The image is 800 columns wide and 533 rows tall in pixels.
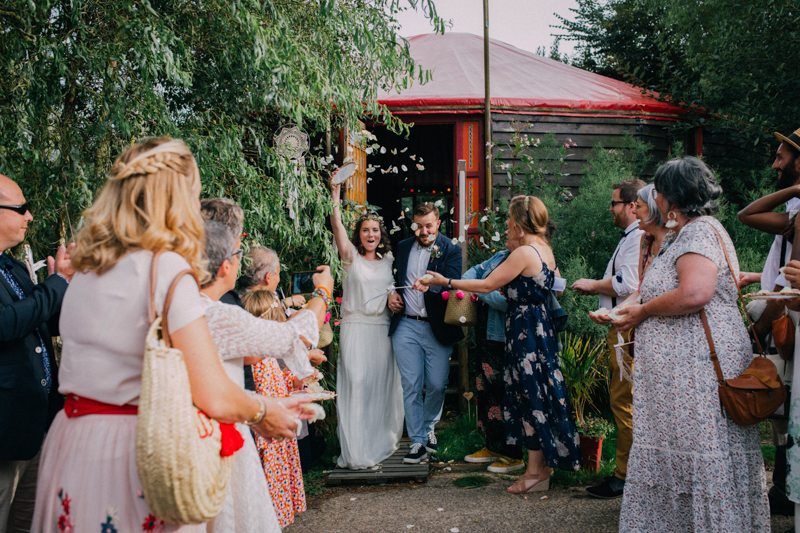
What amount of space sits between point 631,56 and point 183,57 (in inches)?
489

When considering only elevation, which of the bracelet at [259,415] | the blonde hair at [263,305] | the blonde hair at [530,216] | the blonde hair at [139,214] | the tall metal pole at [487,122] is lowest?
the bracelet at [259,415]

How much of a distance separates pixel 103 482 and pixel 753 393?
7.62 feet

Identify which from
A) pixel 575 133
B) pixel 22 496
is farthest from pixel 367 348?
pixel 575 133

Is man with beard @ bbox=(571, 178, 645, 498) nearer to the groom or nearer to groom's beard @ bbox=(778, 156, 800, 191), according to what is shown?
groom's beard @ bbox=(778, 156, 800, 191)

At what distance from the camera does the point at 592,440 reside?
4.24m

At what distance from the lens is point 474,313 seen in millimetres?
4680

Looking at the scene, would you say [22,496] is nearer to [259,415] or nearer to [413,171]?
[259,415]

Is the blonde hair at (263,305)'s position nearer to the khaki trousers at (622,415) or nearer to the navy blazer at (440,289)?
the navy blazer at (440,289)

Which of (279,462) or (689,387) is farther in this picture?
(279,462)

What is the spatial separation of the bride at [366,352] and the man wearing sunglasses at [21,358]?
2.43 meters

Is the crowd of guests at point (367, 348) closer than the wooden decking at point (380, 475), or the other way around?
the crowd of guests at point (367, 348)

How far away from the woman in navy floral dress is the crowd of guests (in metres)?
0.01

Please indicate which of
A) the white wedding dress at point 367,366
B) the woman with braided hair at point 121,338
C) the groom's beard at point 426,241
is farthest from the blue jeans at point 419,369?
the woman with braided hair at point 121,338

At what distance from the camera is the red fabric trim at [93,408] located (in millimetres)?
1486
